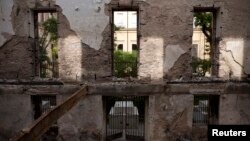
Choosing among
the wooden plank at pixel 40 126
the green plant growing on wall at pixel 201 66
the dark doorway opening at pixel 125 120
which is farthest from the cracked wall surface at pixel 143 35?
the green plant growing on wall at pixel 201 66

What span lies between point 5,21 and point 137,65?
408cm

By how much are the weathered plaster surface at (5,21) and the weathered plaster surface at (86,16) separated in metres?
1.46

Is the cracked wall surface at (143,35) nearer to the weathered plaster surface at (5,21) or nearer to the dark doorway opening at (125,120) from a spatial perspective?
the weathered plaster surface at (5,21)

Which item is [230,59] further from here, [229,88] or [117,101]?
[117,101]

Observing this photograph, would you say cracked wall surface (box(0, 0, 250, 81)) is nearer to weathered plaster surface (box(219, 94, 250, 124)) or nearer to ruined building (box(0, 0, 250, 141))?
ruined building (box(0, 0, 250, 141))

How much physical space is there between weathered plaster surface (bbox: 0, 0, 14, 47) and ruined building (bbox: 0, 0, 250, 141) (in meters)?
0.03

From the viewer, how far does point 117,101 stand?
13.4m

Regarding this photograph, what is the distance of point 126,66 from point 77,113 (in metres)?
10.2

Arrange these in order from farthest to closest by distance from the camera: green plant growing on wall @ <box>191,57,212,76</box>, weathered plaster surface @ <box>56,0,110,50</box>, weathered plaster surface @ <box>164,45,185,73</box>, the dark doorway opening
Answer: green plant growing on wall @ <box>191,57,212,76</box>, the dark doorway opening, weathered plaster surface @ <box>164,45,185,73</box>, weathered plaster surface @ <box>56,0,110,50</box>

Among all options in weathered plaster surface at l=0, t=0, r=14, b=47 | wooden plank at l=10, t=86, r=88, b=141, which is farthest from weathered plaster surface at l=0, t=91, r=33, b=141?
wooden plank at l=10, t=86, r=88, b=141

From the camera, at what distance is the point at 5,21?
25.7 ft

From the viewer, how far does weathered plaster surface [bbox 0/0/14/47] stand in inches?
307

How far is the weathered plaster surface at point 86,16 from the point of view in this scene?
7.71 meters

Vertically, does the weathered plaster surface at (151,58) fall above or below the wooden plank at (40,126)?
above
